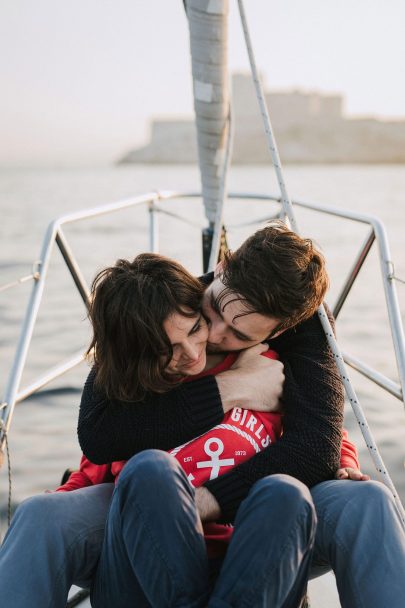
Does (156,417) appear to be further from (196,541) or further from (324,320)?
(324,320)

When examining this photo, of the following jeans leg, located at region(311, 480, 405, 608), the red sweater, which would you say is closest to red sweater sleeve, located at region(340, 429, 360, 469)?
the red sweater

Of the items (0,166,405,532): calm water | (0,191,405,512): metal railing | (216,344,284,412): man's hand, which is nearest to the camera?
(216,344,284,412): man's hand

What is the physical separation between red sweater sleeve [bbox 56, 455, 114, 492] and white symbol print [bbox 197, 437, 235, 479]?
23 cm

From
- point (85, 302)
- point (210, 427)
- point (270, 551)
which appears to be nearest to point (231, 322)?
point (210, 427)

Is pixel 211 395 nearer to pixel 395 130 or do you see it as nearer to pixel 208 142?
pixel 208 142

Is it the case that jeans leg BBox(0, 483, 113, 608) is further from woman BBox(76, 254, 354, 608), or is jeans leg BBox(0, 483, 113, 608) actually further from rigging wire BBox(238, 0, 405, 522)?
rigging wire BBox(238, 0, 405, 522)

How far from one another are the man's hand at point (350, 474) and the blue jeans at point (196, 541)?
0.22 m

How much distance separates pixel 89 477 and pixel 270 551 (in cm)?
52

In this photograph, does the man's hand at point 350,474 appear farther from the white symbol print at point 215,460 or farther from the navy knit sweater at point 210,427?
the white symbol print at point 215,460

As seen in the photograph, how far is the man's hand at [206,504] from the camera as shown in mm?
1334

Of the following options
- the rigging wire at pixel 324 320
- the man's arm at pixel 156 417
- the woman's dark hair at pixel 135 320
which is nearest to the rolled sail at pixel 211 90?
the rigging wire at pixel 324 320

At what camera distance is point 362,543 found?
1229 mm

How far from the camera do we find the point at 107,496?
4.69 ft

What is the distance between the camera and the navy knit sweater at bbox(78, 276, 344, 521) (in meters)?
1.35
